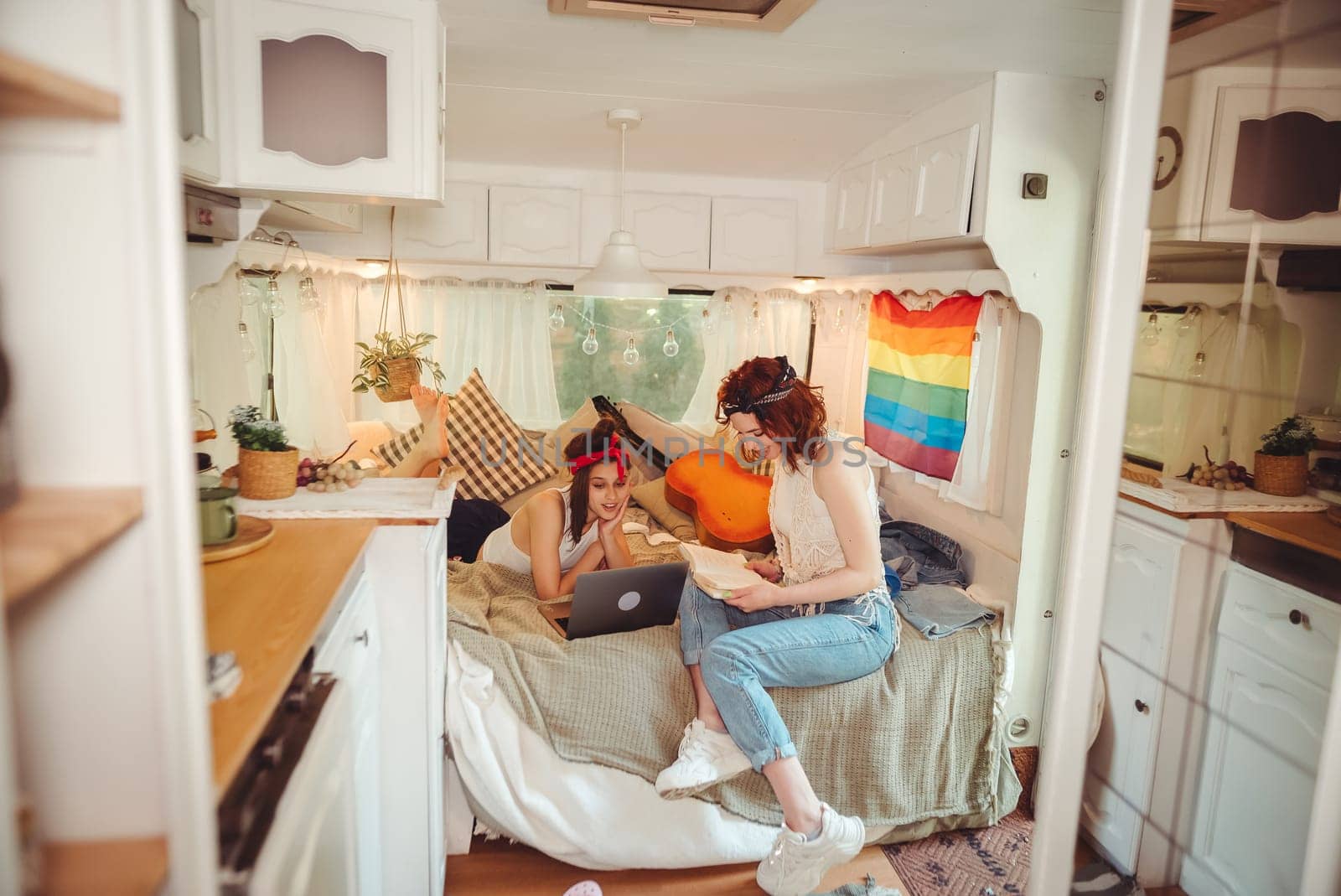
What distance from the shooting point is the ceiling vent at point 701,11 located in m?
2.00

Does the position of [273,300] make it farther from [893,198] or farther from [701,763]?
[893,198]

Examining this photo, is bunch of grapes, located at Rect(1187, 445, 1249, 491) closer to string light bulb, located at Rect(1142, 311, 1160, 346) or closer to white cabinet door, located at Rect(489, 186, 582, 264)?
string light bulb, located at Rect(1142, 311, 1160, 346)

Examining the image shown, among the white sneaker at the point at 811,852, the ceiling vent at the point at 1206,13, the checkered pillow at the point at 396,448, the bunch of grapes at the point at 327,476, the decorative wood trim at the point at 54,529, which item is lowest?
the white sneaker at the point at 811,852

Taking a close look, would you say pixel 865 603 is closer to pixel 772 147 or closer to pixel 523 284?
pixel 772 147

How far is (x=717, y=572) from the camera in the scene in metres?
2.40

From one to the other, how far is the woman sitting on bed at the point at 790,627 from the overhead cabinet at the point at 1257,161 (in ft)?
3.26

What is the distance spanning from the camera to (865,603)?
242 cm

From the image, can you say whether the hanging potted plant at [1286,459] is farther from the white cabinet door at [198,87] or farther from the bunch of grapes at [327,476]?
the white cabinet door at [198,87]

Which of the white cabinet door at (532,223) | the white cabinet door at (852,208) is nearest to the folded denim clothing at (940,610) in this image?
the white cabinet door at (852,208)

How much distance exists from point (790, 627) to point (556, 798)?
0.74 m

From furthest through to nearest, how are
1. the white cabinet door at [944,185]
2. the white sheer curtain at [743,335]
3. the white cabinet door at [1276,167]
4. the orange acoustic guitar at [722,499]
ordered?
the white sheer curtain at [743,335]
the orange acoustic guitar at [722,499]
the white cabinet door at [944,185]
the white cabinet door at [1276,167]

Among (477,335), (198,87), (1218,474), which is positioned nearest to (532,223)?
(477,335)

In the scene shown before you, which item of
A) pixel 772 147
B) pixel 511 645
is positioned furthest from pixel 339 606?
pixel 772 147

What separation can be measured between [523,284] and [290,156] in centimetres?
193
